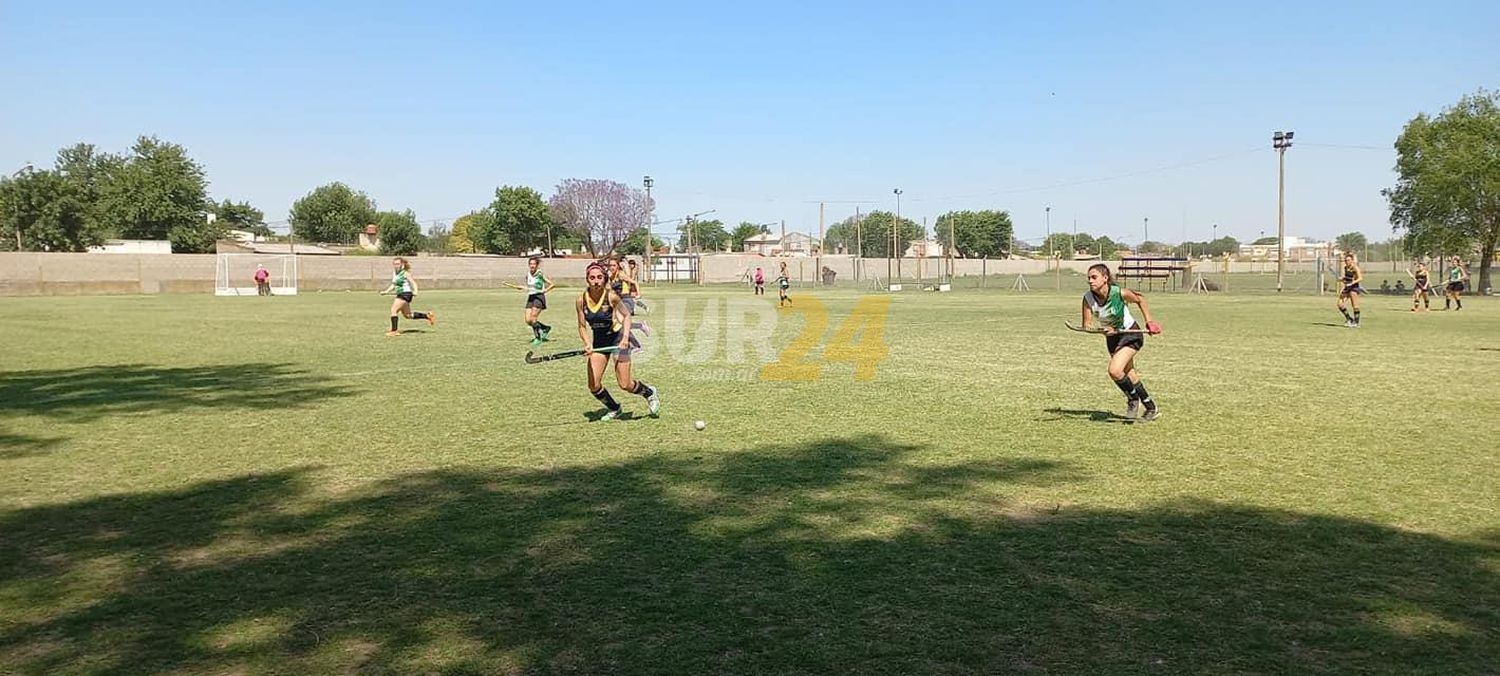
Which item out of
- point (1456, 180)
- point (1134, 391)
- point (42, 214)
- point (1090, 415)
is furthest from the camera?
point (42, 214)

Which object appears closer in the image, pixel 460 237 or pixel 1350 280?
pixel 1350 280

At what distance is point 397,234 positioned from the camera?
10912 centimetres

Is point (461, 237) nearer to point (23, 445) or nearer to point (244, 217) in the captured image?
point (244, 217)

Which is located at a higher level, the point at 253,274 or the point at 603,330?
the point at 253,274

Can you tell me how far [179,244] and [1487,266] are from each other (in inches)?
3796

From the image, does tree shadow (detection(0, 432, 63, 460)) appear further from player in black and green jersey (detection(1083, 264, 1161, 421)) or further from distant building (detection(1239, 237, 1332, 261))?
distant building (detection(1239, 237, 1332, 261))

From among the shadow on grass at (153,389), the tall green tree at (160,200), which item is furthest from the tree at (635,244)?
the shadow on grass at (153,389)

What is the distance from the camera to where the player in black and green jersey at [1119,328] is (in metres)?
11.1

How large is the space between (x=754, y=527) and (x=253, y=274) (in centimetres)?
6025

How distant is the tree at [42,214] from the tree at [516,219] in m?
41.6

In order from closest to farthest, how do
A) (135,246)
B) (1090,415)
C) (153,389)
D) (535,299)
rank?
(1090,415)
(153,389)
(535,299)
(135,246)

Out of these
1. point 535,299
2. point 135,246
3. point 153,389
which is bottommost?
point 153,389

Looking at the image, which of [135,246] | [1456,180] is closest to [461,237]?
[135,246]

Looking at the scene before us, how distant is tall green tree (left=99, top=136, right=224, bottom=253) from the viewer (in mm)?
85500
